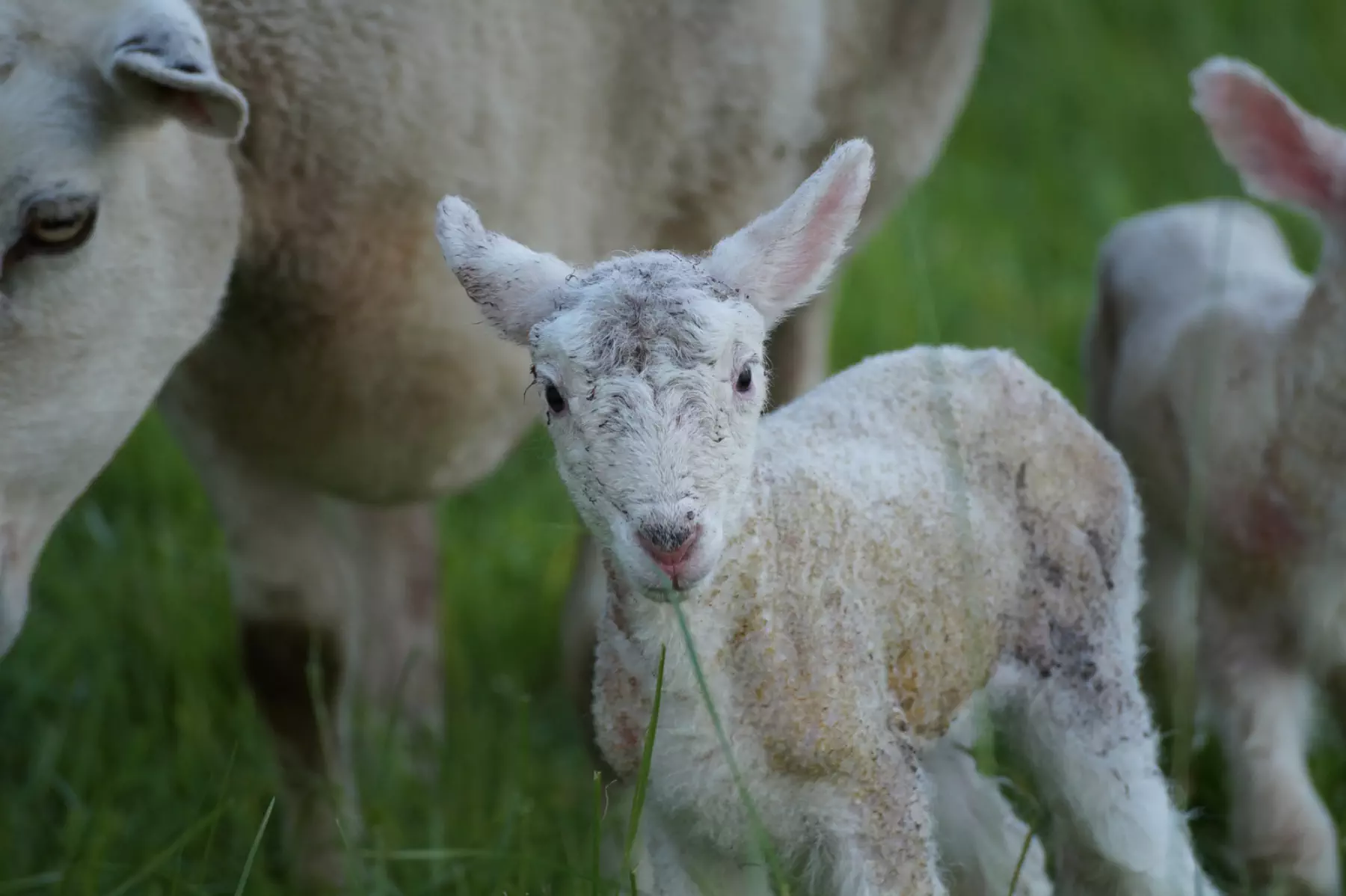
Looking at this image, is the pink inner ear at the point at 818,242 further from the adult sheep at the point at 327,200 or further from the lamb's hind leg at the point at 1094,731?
the adult sheep at the point at 327,200

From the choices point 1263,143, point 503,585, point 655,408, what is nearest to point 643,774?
point 655,408

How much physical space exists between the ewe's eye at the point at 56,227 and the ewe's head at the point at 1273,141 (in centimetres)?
180

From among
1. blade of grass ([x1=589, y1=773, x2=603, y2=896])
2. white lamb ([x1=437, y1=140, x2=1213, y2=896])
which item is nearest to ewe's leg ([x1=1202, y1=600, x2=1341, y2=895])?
white lamb ([x1=437, y1=140, x2=1213, y2=896])

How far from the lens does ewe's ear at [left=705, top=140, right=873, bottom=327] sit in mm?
2211

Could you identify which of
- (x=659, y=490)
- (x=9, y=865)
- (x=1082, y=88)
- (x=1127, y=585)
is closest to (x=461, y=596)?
(x=9, y=865)

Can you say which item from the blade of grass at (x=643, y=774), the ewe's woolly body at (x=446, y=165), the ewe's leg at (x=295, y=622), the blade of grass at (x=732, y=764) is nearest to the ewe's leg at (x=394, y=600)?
the ewe's leg at (x=295, y=622)

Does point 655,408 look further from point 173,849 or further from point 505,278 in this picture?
point 173,849

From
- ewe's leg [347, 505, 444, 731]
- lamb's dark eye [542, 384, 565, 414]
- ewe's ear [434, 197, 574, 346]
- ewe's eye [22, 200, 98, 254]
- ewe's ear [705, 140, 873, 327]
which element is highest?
ewe's ear [705, 140, 873, 327]

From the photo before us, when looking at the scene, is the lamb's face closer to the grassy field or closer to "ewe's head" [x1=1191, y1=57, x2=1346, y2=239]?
the grassy field

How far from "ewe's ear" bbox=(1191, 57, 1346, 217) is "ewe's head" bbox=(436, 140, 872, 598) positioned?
3.57 feet

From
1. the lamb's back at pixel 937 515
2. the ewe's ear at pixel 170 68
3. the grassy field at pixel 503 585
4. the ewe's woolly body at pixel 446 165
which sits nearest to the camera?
the lamb's back at pixel 937 515

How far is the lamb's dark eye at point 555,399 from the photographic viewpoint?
2.10 meters

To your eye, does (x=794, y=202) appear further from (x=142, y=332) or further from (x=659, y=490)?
(x=142, y=332)

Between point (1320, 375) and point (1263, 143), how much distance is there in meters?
0.40
